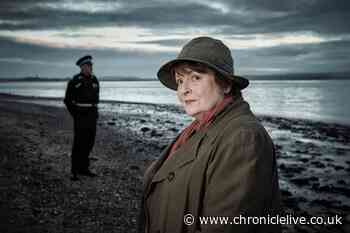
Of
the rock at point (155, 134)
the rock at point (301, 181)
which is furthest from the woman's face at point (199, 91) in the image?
the rock at point (155, 134)

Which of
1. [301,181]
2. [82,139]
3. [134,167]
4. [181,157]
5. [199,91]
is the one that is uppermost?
[199,91]

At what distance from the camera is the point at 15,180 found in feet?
28.8

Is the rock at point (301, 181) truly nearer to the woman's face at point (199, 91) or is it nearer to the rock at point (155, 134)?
the rock at point (155, 134)

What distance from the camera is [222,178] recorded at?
80.4 inches

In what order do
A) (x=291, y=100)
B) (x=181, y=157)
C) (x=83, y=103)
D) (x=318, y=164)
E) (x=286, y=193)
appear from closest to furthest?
1. (x=181, y=157)
2. (x=83, y=103)
3. (x=286, y=193)
4. (x=318, y=164)
5. (x=291, y=100)

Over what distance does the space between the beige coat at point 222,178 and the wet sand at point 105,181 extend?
4716 mm

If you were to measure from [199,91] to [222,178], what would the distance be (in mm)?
731

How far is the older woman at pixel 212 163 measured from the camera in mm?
2002

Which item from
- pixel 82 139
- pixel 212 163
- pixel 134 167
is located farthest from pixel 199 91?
pixel 134 167

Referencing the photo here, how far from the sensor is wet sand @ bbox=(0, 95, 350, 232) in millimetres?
6953

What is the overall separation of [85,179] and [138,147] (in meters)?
7.71

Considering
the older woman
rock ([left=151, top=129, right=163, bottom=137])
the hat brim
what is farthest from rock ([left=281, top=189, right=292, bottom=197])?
rock ([left=151, top=129, right=163, bottom=137])

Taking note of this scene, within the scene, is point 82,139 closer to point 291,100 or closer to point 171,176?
point 171,176

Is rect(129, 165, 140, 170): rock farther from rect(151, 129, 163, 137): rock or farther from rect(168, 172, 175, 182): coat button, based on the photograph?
rect(168, 172, 175, 182): coat button
